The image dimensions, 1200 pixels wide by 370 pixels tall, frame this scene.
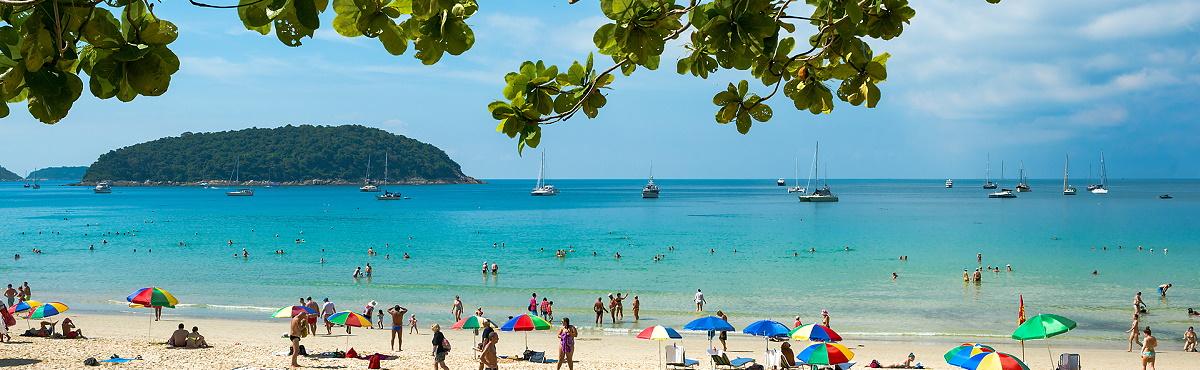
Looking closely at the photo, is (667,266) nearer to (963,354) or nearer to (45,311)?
(963,354)

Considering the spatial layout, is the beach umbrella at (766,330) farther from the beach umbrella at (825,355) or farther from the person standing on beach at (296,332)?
the person standing on beach at (296,332)

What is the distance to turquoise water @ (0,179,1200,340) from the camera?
2988 centimetres

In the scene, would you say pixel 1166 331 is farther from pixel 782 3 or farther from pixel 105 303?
pixel 105 303

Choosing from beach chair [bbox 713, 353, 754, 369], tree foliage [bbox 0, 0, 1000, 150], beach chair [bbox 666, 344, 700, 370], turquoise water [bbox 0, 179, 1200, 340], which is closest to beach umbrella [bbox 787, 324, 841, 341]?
beach chair [bbox 713, 353, 754, 369]

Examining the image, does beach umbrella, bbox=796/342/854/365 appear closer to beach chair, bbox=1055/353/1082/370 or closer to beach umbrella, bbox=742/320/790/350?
beach umbrella, bbox=742/320/790/350

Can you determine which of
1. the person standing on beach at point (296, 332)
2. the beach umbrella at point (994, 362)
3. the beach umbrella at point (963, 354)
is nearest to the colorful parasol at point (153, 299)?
the person standing on beach at point (296, 332)

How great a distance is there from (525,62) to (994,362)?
14222 millimetres

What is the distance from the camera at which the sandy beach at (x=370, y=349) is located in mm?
17359

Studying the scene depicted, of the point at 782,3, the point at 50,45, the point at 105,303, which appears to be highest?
the point at 782,3

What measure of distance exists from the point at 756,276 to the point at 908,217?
55102 millimetres

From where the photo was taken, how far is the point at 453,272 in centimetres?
4166

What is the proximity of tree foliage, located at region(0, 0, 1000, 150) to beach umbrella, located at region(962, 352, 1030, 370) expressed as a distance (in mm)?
13361

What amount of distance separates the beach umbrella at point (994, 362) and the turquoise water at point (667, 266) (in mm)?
9907

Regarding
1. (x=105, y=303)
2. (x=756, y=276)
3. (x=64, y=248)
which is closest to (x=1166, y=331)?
(x=756, y=276)
